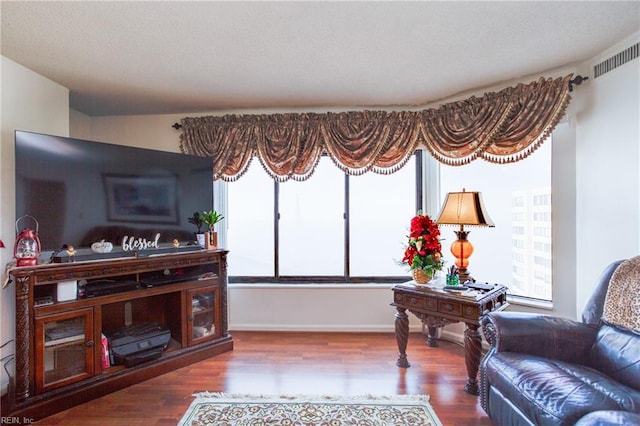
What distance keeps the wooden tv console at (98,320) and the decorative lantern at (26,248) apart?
8cm

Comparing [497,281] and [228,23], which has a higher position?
[228,23]

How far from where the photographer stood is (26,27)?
185cm

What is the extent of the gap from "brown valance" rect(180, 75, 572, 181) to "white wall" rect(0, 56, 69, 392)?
1167 millimetres

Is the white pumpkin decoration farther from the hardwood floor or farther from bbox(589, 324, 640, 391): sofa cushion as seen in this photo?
bbox(589, 324, 640, 391): sofa cushion

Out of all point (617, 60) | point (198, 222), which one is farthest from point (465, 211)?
point (198, 222)

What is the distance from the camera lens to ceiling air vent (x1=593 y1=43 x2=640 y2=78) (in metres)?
2.01

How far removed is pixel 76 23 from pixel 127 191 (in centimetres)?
118

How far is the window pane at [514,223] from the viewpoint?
2.64m

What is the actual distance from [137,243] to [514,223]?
3363mm

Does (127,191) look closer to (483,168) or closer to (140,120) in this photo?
(140,120)

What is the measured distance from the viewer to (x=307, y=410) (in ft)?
6.55

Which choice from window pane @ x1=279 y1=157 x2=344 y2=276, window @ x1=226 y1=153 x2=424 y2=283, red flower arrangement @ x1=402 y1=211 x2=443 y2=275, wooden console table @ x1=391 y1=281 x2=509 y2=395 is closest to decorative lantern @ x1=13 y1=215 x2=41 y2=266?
window @ x1=226 y1=153 x2=424 y2=283

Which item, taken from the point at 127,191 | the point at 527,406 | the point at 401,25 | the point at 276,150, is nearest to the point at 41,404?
the point at 127,191

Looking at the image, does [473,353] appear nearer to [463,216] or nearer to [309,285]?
[463,216]
